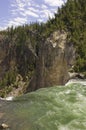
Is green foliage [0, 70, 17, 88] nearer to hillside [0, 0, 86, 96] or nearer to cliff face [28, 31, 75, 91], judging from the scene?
hillside [0, 0, 86, 96]

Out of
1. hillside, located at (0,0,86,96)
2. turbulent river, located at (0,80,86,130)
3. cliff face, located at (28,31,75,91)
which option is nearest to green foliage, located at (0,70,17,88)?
hillside, located at (0,0,86,96)

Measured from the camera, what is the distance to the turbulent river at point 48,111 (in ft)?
72.3

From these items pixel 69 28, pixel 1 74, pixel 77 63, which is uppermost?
pixel 69 28

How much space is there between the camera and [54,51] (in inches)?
1791

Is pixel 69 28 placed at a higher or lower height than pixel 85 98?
higher

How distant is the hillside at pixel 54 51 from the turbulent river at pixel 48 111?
1222 centimetres

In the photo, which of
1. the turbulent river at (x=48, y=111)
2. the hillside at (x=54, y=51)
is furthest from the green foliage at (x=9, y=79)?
the turbulent river at (x=48, y=111)

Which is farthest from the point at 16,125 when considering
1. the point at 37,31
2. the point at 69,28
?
the point at 37,31

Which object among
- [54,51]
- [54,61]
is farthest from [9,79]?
[54,61]

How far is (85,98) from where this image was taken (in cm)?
2802

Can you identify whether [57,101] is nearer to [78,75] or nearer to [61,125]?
[61,125]

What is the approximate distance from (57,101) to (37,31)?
50.1 meters

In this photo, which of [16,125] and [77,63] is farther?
[77,63]

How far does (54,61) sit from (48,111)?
67.3 ft
